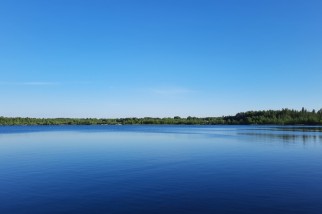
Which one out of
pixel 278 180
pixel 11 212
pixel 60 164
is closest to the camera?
pixel 11 212

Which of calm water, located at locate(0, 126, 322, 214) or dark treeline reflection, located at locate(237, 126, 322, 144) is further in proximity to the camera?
dark treeline reflection, located at locate(237, 126, 322, 144)

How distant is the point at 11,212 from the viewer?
1680 cm

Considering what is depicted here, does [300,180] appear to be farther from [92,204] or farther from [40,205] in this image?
[40,205]

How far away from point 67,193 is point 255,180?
45.9ft

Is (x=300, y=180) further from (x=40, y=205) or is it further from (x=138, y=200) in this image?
(x=40, y=205)

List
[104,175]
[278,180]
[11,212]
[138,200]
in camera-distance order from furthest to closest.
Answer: [104,175]
[278,180]
[138,200]
[11,212]

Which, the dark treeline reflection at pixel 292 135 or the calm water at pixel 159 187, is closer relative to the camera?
the calm water at pixel 159 187

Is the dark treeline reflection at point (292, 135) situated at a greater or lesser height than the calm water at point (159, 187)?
greater

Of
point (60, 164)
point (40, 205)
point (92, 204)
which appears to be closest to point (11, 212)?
point (40, 205)

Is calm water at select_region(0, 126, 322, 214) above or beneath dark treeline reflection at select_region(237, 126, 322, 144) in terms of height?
beneath

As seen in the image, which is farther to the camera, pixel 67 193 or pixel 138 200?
pixel 67 193

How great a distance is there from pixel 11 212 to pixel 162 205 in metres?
7.61

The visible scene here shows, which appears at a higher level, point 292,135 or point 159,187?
point 292,135

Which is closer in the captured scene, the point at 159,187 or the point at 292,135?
the point at 159,187
